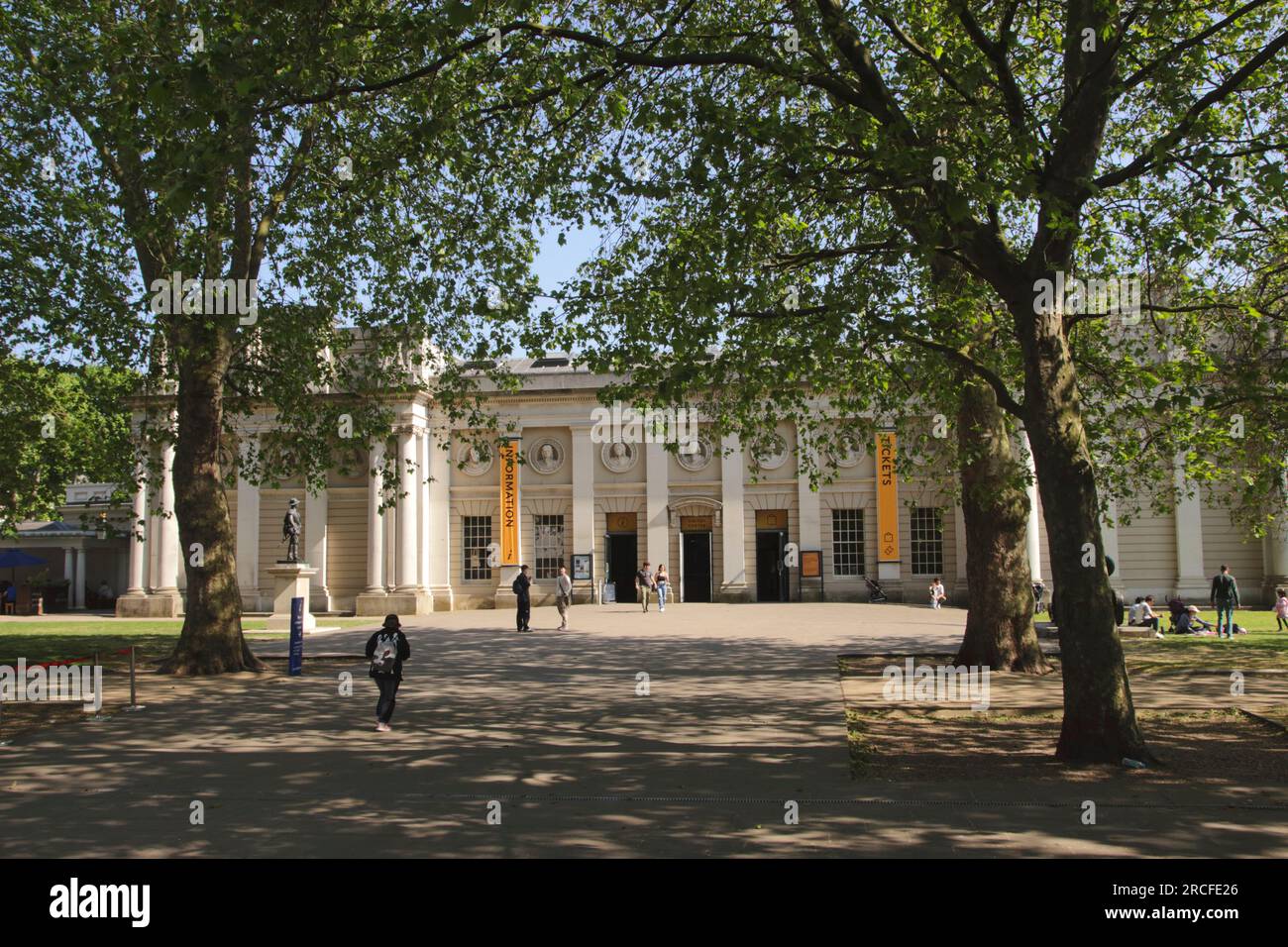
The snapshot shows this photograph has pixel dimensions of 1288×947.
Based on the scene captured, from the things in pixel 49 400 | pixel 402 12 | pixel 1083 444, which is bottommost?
pixel 1083 444

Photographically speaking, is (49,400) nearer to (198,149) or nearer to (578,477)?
(198,149)

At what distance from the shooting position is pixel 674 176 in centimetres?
1050

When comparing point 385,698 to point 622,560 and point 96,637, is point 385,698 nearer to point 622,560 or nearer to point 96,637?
point 96,637

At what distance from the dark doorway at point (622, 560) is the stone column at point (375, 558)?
8.65 meters

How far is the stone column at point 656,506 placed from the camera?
131ft

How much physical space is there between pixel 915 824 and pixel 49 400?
1976cm

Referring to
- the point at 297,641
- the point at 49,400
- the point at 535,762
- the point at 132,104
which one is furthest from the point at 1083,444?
the point at 49,400

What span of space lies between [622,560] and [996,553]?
82.7 ft

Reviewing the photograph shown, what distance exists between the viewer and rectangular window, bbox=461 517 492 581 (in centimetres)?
4131

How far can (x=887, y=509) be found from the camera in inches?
1523

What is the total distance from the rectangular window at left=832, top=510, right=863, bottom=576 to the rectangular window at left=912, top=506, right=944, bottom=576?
198 centimetres

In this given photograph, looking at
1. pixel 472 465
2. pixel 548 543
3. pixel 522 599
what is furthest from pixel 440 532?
pixel 522 599

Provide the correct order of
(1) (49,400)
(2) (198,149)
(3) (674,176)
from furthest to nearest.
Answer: (1) (49,400) → (3) (674,176) → (2) (198,149)

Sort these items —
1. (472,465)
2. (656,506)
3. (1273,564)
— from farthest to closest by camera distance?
(472,465), (656,506), (1273,564)
